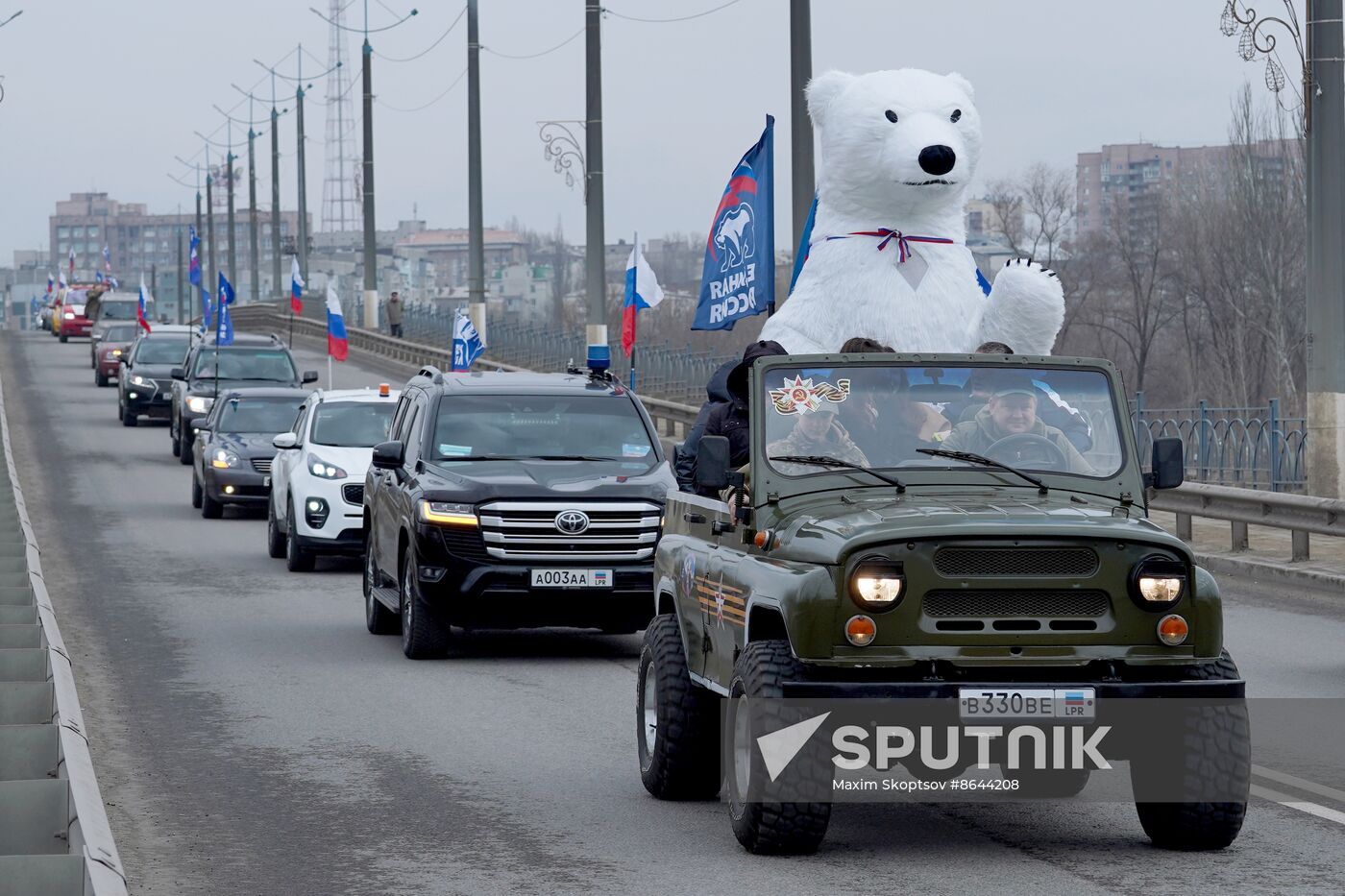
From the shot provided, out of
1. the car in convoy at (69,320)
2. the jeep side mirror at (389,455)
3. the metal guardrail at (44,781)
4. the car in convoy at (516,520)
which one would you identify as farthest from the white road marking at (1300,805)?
the car in convoy at (69,320)

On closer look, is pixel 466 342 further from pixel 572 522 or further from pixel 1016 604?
pixel 1016 604

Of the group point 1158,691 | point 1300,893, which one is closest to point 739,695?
point 1158,691

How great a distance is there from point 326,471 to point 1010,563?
13.3 meters

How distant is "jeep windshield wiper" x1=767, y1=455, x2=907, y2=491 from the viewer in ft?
25.9

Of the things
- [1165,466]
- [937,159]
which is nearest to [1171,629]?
[1165,466]

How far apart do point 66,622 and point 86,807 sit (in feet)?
31.0

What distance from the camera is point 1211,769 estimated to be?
725 cm

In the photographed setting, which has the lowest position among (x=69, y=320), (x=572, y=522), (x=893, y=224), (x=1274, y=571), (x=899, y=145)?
(x=1274, y=571)

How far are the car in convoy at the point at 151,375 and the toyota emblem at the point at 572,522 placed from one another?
97.2 feet

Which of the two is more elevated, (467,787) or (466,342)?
(466,342)

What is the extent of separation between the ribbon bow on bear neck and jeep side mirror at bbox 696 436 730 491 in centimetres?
809

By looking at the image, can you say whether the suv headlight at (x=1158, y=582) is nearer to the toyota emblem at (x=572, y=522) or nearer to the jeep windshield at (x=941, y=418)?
the jeep windshield at (x=941, y=418)

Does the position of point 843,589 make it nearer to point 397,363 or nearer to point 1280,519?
point 1280,519

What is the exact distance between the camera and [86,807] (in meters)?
6.98
